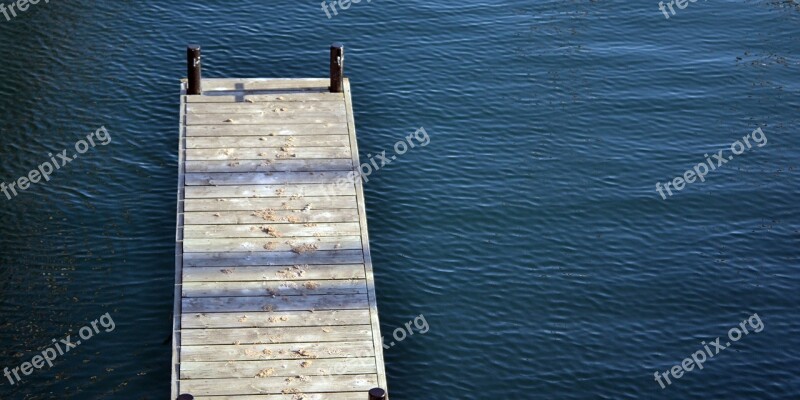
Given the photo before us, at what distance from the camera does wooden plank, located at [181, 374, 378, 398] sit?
83.7 ft

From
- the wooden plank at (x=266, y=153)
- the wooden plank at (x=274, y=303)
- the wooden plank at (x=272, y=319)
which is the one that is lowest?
the wooden plank at (x=272, y=319)

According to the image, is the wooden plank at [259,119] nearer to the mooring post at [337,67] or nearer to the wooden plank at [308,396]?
the mooring post at [337,67]

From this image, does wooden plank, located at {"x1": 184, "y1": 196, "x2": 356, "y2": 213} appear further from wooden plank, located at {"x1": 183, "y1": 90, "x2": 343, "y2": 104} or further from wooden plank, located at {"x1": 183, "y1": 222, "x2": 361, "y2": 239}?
wooden plank, located at {"x1": 183, "y1": 90, "x2": 343, "y2": 104}

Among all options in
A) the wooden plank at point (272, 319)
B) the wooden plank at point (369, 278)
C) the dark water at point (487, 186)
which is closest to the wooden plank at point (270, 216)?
the wooden plank at point (369, 278)

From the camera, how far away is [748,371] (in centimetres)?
3016

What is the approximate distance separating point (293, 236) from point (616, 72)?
18465mm

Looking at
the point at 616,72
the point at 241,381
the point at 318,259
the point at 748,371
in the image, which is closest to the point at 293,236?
the point at 318,259

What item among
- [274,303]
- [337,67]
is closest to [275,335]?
[274,303]

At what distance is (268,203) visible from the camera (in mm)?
31500

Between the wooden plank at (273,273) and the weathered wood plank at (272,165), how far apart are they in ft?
15.1

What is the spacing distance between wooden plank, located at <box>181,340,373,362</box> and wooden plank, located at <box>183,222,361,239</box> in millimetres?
4065

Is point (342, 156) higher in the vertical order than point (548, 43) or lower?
lower

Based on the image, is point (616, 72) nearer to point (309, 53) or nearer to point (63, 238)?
point (309, 53)

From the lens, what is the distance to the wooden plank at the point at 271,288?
28297 millimetres
